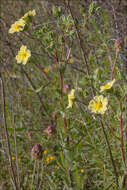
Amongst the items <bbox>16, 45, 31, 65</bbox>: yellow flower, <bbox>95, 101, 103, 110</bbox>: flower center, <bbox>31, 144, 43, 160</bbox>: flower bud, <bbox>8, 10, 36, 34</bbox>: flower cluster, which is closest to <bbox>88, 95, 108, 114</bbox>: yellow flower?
<bbox>95, 101, 103, 110</bbox>: flower center

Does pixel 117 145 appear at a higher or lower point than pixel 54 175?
higher

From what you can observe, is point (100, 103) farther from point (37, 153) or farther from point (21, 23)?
point (21, 23)

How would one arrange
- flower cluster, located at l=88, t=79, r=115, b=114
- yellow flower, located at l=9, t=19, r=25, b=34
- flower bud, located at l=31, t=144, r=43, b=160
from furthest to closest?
yellow flower, located at l=9, t=19, r=25, b=34, flower bud, located at l=31, t=144, r=43, b=160, flower cluster, located at l=88, t=79, r=115, b=114

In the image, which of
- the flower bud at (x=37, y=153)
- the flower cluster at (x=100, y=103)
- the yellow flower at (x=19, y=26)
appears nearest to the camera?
the flower cluster at (x=100, y=103)

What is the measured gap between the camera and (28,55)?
1.35m

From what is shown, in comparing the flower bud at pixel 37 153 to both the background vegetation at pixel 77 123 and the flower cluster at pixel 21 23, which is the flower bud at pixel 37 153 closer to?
A: the background vegetation at pixel 77 123

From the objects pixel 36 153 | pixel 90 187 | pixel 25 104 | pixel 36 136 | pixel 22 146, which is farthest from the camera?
pixel 25 104

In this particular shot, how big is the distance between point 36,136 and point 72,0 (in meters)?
1.64

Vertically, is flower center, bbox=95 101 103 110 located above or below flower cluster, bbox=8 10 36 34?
below

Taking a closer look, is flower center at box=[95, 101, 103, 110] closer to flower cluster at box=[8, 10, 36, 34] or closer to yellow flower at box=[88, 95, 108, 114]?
yellow flower at box=[88, 95, 108, 114]

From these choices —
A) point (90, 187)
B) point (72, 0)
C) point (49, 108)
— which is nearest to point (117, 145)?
point (90, 187)

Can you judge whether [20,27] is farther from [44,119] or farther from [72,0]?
[72,0]

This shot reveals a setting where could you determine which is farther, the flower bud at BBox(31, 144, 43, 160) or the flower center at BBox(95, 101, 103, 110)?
the flower bud at BBox(31, 144, 43, 160)

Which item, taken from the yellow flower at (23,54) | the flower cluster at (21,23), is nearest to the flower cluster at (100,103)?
the yellow flower at (23,54)
